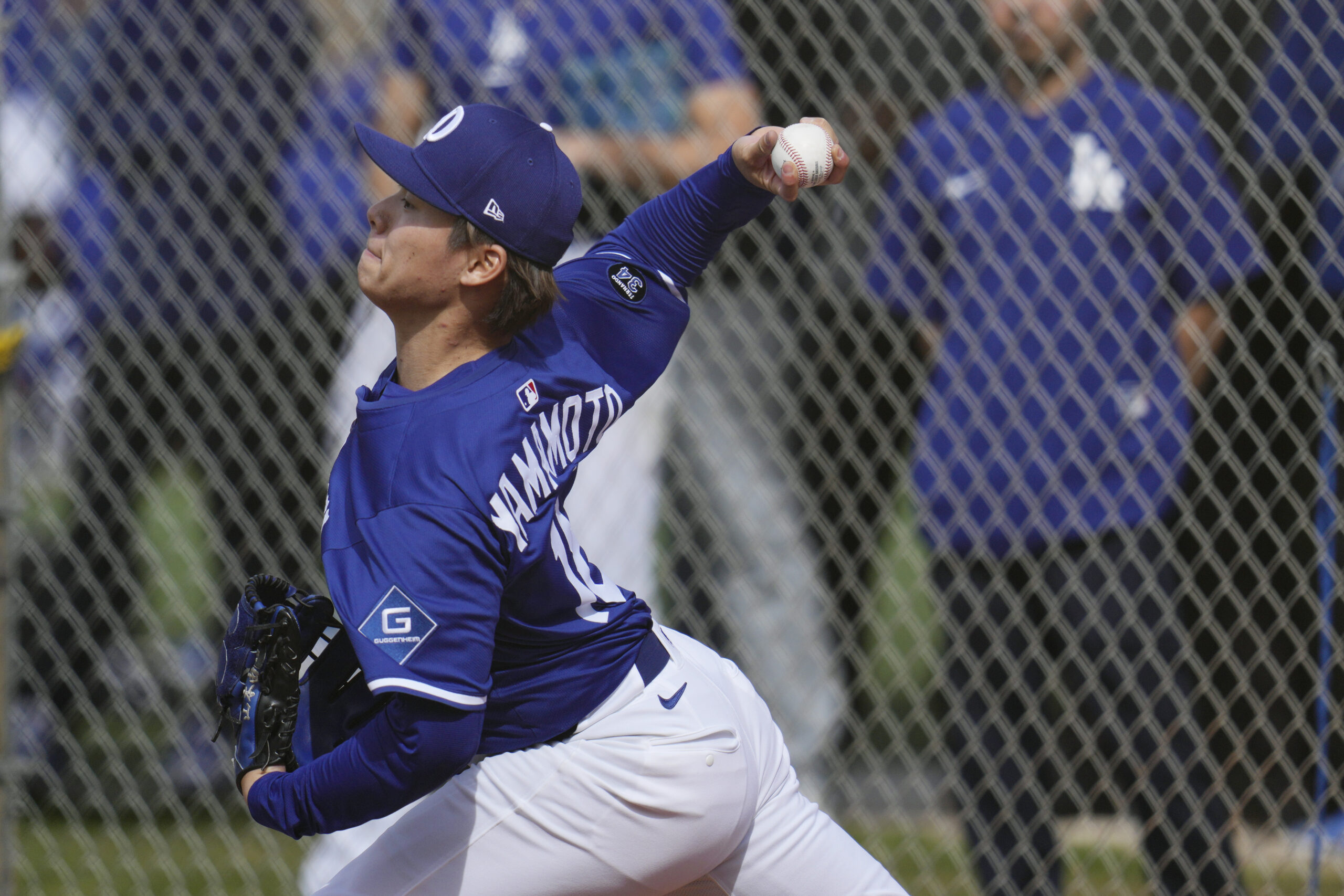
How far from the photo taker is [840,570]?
3.91 meters

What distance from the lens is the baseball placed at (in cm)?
206

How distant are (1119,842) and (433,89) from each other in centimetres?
285

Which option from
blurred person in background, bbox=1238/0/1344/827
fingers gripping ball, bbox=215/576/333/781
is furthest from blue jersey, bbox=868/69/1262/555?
fingers gripping ball, bbox=215/576/333/781

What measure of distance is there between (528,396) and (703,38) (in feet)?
6.13

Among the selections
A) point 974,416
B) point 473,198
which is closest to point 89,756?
point 974,416

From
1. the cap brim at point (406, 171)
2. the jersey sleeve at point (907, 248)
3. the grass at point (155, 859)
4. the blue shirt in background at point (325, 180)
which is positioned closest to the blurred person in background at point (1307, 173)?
the jersey sleeve at point (907, 248)

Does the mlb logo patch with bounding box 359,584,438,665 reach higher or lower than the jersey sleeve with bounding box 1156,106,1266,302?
higher

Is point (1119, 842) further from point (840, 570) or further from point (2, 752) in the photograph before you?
point (2, 752)

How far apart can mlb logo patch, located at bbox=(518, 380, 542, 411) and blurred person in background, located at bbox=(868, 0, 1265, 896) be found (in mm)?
1647

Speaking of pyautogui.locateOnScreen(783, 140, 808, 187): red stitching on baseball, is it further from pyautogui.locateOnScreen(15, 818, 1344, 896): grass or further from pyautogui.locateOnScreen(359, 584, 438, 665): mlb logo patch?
pyautogui.locateOnScreen(15, 818, 1344, 896): grass

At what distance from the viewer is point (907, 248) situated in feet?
11.7

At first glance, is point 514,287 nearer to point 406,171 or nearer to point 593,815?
point 406,171

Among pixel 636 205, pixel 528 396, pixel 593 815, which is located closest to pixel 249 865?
pixel 636 205

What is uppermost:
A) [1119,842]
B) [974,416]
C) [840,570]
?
[974,416]
